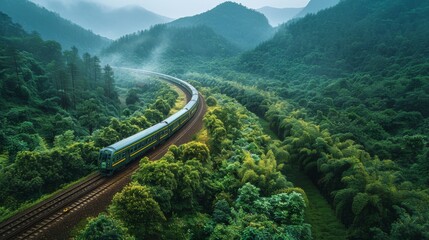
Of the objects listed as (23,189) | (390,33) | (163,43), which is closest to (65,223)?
(23,189)

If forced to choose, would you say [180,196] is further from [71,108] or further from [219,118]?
[71,108]

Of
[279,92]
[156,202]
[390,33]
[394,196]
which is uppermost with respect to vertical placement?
[390,33]

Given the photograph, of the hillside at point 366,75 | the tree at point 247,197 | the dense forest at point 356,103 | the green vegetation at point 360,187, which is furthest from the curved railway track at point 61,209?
the hillside at point 366,75

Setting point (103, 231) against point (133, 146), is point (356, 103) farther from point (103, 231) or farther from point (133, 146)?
point (103, 231)

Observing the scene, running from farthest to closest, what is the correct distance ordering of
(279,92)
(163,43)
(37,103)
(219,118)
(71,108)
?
1. (163,43)
2. (279,92)
3. (71,108)
4. (37,103)
5. (219,118)

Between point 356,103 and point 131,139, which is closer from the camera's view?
point 131,139

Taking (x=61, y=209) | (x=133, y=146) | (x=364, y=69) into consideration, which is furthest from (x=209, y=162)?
(x=364, y=69)

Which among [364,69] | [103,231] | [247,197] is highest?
[364,69]
